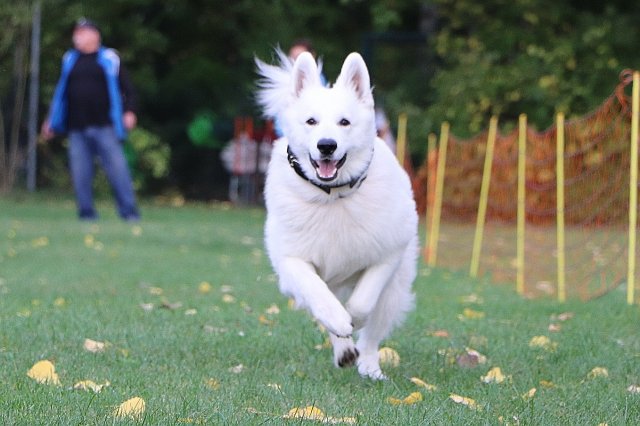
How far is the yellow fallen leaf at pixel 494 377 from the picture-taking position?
5.29 meters

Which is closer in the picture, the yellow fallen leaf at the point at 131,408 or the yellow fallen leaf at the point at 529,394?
the yellow fallen leaf at the point at 131,408

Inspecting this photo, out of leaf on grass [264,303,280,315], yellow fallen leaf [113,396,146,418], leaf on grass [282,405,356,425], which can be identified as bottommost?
leaf on grass [264,303,280,315]

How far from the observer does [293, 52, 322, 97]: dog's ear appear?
582cm

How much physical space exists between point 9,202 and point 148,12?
21.6 ft

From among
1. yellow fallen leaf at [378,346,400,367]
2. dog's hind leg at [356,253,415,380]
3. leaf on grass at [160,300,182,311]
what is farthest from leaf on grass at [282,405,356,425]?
leaf on grass at [160,300,182,311]

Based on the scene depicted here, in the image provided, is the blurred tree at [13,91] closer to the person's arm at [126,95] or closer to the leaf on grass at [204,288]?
the person's arm at [126,95]

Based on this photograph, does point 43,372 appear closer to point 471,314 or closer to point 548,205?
point 471,314

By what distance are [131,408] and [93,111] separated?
11.2 m

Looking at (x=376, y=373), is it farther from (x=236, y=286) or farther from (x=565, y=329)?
(x=236, y=286)

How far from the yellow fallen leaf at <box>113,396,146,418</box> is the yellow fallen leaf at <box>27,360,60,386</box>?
0.65m

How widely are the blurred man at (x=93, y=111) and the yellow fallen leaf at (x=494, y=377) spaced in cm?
1012

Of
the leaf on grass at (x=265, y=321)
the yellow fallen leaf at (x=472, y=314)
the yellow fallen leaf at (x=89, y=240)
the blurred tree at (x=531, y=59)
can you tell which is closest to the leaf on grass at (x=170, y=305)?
the leaf on grass at (x=265, y=321)

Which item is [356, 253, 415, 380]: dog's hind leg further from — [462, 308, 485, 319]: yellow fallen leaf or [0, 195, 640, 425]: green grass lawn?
[462, 308, 485, 319]: yellow fallen leaf

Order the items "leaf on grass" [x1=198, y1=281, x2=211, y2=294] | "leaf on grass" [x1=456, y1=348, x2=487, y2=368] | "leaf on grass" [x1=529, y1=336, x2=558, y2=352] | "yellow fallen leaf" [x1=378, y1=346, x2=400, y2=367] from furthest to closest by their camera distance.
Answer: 1. "leaf on grass" [x1=198, y1=281, x2=211, y2=294]
2. "leaf on grass" [x1=529, y1=336, x2=558, y2=352]
3. "yellow fallen leaf" [x1=378, y1=346, x2=400, y2=367]
4. "leaf on grass" [x1=456, y1=348, x2=487, y2=368]
